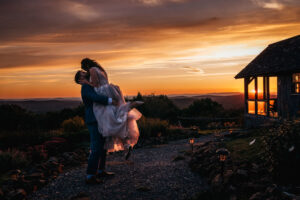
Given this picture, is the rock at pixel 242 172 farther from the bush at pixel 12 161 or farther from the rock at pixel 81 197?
the bush at pixel 12 161

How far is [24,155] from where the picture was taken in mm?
8211

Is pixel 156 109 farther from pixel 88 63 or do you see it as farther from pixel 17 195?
pixel 17 195

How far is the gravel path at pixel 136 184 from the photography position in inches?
196

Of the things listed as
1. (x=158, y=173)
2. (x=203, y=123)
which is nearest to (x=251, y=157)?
(x=158, y=173)

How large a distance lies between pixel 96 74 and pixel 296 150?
3594 millimetres

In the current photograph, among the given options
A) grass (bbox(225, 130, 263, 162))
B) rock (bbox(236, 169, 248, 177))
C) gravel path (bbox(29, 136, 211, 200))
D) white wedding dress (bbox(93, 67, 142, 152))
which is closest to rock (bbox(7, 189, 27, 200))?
gravel path (bbox(29, 136, 211, 200))

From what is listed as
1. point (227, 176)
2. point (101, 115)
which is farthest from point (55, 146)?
point (227, 176)

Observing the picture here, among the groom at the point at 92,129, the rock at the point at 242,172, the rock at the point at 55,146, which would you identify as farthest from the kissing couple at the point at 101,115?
the rock at the point at 55,146

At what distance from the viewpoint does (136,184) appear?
5.50m

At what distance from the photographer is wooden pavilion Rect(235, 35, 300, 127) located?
44.3 ft

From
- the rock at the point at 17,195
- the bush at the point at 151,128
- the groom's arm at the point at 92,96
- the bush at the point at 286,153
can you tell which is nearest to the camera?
the bush at the point at 286,153

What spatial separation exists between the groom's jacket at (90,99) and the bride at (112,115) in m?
0.08

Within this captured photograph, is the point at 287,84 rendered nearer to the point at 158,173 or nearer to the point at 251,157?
the point at 251,157

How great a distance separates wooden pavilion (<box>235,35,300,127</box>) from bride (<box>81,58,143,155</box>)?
8852mm
